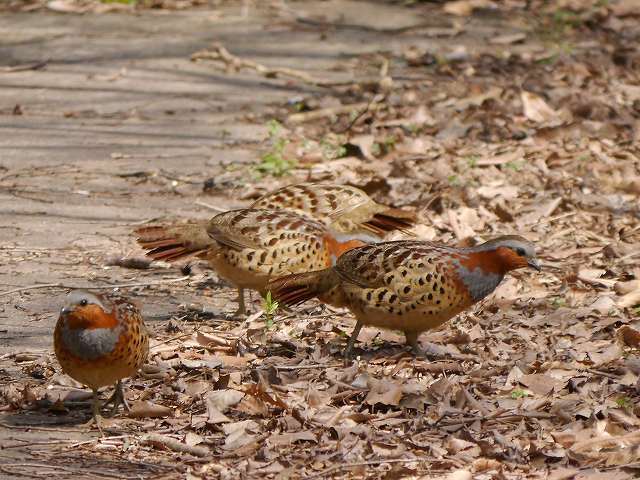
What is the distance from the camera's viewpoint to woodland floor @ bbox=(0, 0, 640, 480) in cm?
534

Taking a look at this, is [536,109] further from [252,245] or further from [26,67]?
[26,67]

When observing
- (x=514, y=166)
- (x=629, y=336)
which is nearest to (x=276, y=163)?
(x=514, y=166)

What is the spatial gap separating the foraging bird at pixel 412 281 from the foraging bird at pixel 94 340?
1.29m

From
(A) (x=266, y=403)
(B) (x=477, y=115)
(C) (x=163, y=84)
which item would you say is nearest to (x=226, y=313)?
(A) (x=266, y=403)

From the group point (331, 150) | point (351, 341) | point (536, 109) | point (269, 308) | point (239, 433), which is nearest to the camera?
point (239, 433)

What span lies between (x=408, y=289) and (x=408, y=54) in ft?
24.8

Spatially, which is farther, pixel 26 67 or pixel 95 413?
pixel 26 67

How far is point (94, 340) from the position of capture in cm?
532

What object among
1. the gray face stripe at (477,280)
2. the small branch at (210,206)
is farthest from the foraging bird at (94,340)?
Result: the small branch at (210,206)

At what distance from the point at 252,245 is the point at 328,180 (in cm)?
273

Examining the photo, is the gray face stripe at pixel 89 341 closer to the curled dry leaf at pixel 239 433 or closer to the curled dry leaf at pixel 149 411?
the curled dry leaf at pixel 149 411

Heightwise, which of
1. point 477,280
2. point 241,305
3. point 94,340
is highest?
point 94,340

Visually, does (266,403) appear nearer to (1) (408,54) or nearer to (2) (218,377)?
(2) (218,377)

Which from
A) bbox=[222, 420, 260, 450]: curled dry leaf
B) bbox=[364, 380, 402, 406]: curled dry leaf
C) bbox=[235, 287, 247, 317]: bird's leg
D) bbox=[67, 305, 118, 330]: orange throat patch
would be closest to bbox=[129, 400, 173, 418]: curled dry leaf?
bbox=[222, 420, 260, 450]: curled dry leaf
